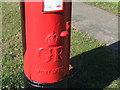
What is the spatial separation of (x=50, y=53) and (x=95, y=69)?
148 cm

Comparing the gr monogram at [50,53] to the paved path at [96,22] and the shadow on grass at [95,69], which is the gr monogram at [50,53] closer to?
the shadow on grass at [95,69]

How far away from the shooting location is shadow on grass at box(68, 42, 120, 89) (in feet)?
13.0

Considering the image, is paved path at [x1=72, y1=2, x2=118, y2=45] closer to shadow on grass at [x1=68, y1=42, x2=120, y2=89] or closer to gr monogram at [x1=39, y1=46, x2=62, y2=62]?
shadow on grass at [x1=68, y1=42, x2=120, y2=89]

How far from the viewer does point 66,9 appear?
292 cm

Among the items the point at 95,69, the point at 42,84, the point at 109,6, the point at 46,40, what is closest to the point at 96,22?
the point at 109,6

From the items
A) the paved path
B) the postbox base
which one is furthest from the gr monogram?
the paved path

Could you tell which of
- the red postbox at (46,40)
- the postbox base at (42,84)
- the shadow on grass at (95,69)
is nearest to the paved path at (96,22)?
the shadow on grass at (95,69)

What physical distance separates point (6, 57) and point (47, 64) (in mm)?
1661

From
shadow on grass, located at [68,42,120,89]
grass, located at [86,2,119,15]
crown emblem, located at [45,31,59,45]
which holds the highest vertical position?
grass, located at [86,2,119,15]

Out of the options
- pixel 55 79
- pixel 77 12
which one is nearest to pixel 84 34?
pixel 77 12

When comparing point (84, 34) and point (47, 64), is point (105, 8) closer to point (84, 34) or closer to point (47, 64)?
point (84, 34)

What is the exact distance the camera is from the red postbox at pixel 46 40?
2.81m

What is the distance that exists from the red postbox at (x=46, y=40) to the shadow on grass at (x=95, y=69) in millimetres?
761

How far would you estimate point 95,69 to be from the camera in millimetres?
4273
